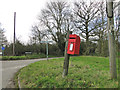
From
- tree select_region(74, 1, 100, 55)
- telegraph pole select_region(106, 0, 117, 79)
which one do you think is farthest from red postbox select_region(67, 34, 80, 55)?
tree select_region(74, 1, 100, 55)

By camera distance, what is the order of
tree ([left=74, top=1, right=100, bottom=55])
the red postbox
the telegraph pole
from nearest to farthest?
the telegraph pole → the red postbox → tree ([left=74, top=1, right=100, bottom=55])

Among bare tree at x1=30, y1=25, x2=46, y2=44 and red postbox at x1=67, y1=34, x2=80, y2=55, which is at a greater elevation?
bare tree at x1=30, y1=25, x2=46, y2=44

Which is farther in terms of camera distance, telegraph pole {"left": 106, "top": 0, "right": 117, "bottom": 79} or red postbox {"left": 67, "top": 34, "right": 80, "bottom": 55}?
red postbox {"left": 67, "top": 34, "right": 80, "bottom": 55}

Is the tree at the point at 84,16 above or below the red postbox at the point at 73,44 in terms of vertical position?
above

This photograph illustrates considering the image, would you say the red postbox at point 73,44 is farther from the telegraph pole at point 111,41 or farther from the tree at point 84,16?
the tree at point 84,16

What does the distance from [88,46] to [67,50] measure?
1752 cm

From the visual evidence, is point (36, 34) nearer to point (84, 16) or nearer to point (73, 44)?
point (84, 16)

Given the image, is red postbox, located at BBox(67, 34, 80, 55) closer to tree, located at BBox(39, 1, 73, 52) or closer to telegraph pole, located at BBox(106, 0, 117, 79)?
telegraph pole, located at BBox(106, 0, 117, 79)

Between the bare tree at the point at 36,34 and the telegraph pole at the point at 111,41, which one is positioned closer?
the telegraph pole at the point at 111,41

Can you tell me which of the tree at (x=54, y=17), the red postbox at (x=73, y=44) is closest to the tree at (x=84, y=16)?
the tree at (x=54, y=17)

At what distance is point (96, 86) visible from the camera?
3.09m

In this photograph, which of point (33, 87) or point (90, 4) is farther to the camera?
point (90, 4)

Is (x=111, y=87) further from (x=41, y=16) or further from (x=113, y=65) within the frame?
(x=41, y=16)

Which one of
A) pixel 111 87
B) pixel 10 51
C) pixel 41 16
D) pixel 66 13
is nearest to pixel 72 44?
pixel 111 87
